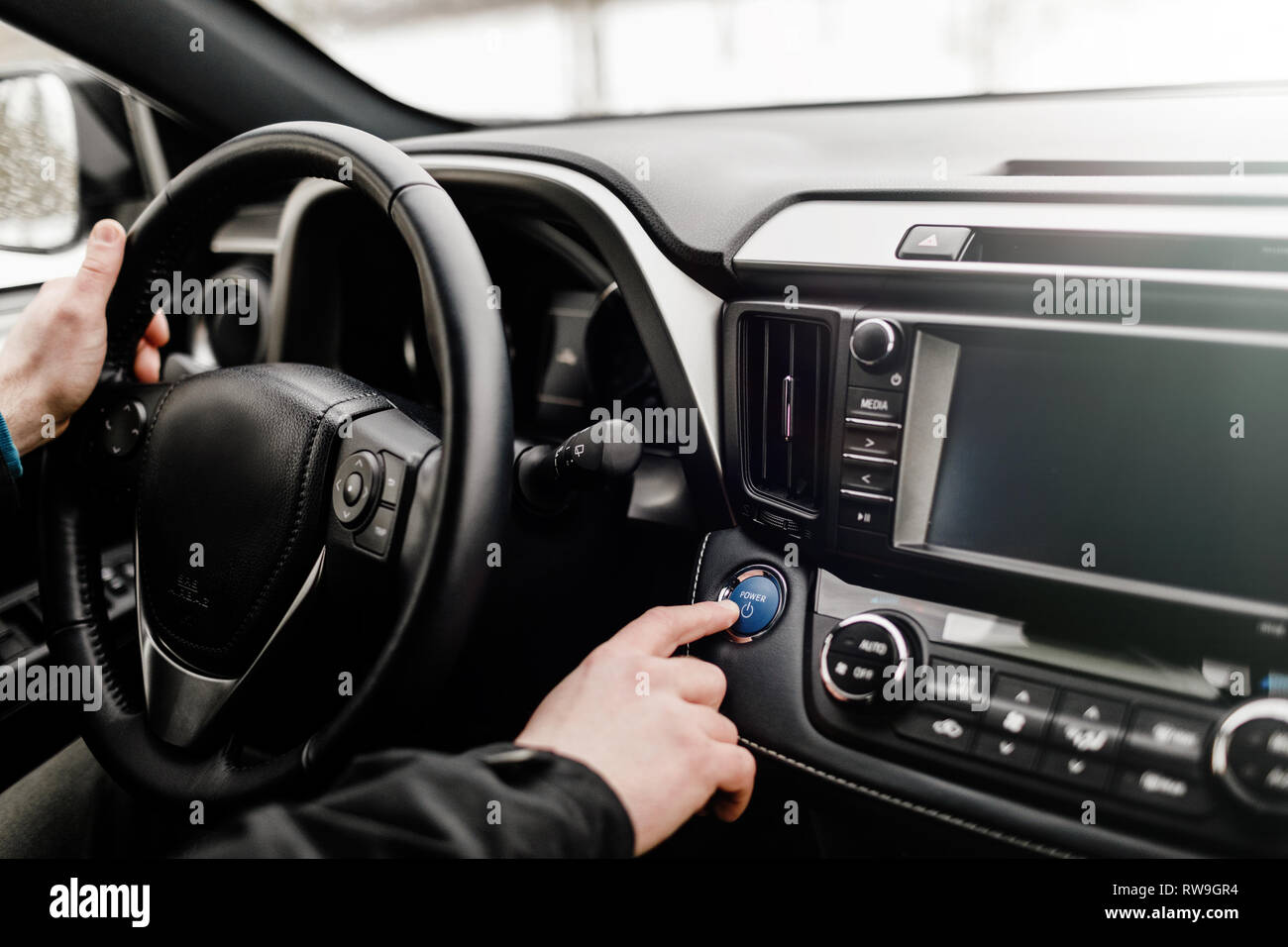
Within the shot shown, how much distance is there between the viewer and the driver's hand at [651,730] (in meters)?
0.81

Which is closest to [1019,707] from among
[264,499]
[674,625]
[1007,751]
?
[1007,751]

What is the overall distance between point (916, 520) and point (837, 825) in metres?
0.42

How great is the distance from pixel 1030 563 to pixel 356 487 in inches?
26.9

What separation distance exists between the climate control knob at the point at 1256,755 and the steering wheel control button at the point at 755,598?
0.45m

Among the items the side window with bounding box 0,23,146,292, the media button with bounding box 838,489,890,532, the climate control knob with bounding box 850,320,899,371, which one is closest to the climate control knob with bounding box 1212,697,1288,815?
the media button with bounding box 838,489,890,532

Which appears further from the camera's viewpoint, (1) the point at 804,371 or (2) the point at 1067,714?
(1) the point at 804,371

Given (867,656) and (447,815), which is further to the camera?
(867,656)

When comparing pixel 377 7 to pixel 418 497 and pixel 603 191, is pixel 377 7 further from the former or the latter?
pixel 418 497

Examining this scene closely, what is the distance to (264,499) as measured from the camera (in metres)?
0.93

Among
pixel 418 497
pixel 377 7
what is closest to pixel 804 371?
pixel 418 497

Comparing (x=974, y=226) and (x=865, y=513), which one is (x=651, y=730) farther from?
(x=974, y=226)

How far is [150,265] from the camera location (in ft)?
3.56

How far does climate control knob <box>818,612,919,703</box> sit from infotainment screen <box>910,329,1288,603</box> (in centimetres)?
10

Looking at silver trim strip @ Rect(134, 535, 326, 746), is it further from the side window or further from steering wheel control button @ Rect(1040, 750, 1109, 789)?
the side window
